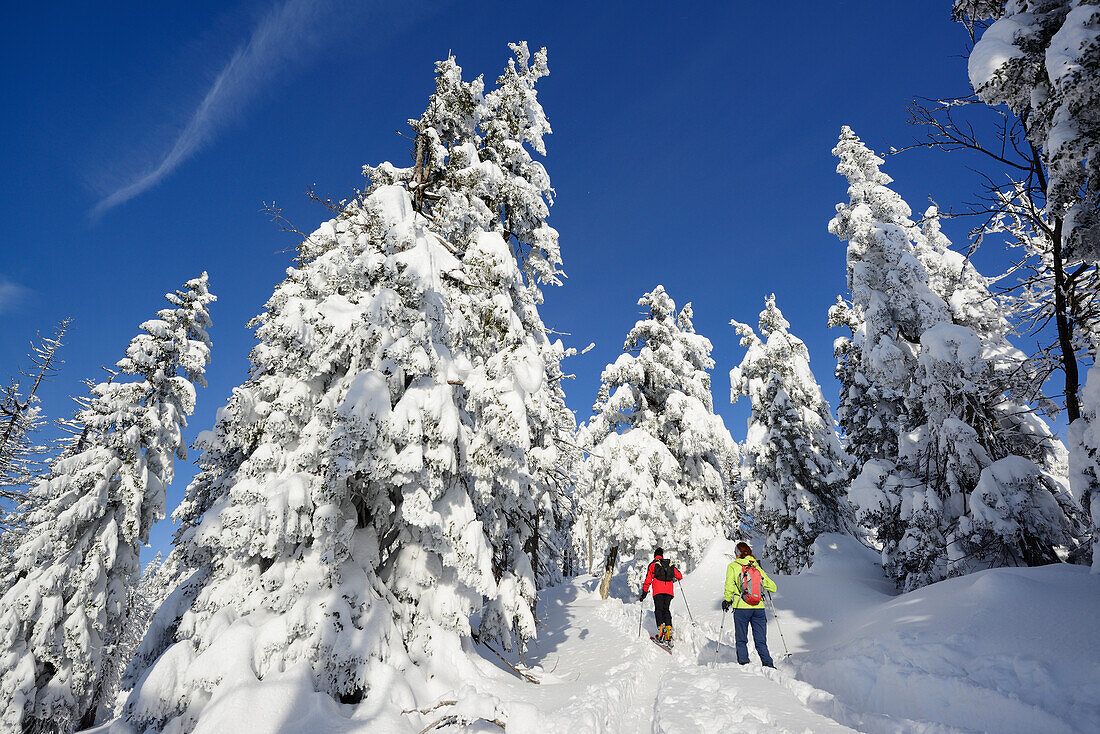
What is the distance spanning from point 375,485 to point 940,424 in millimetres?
13933

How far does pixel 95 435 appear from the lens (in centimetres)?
1571

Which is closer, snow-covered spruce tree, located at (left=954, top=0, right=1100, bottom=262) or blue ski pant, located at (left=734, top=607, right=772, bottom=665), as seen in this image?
snow-covered spruce tree, located at (left=954, top=0, right=1100, bottom=262)

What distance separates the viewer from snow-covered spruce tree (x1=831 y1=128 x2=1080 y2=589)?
32.7ft

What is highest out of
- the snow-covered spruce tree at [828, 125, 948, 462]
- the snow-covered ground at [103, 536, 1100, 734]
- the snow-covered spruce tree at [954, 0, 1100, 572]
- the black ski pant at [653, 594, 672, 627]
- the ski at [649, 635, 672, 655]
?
the snow-covered spruce tree at [828, 125, 948, 462]

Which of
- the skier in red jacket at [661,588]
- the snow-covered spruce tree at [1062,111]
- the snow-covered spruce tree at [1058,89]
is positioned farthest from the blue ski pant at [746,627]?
the snow-covered spruce tree at [1058,89]

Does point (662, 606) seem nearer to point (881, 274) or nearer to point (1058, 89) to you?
point (1058, 89)

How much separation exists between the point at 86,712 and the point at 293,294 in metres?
17.1

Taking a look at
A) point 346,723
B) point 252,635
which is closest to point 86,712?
point 252,635

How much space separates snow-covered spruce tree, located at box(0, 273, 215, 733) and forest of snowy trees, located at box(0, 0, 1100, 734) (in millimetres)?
85

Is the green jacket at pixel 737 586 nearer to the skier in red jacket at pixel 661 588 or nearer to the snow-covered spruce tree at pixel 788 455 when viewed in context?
the skier in red jacket at pixel 661 588

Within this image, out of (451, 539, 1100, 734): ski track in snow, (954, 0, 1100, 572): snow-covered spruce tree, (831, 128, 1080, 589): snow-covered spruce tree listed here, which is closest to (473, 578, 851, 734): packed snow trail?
(451, 539, 1100, 734): ski track in snow

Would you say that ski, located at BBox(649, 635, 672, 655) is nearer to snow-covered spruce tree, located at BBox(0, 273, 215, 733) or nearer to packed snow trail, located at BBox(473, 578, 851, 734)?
packed snow trail, located at BBox(473, 578, 851, 734)

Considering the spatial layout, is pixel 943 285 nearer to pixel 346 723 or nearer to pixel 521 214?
pixel 521 214

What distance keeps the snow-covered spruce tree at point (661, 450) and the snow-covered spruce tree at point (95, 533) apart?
1574 cm
